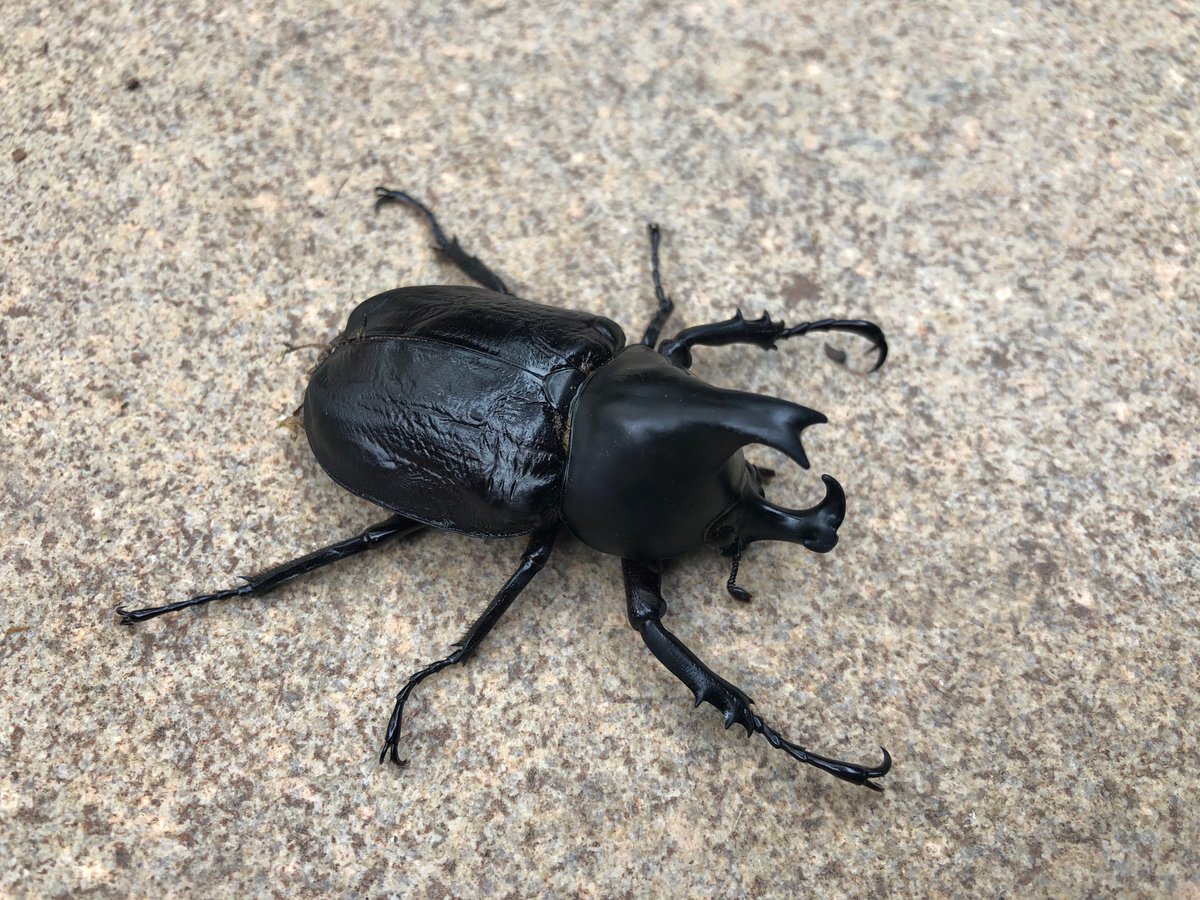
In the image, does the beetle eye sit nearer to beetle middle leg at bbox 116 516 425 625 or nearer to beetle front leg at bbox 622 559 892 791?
beetle front leg at bbox 622 559 892 791

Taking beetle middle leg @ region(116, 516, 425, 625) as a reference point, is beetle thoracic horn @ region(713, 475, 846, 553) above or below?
above

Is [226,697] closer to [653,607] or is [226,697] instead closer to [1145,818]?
[653,607]

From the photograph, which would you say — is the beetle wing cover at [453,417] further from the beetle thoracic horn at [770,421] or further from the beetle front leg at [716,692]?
the beetle thoracic horn at [770,421]

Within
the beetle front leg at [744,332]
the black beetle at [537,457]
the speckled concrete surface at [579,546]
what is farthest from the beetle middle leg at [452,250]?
the beetle front leg at [744,332]

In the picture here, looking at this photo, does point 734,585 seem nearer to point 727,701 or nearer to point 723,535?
point 723,535

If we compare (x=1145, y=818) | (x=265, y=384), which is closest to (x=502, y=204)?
(x=265, y=384)

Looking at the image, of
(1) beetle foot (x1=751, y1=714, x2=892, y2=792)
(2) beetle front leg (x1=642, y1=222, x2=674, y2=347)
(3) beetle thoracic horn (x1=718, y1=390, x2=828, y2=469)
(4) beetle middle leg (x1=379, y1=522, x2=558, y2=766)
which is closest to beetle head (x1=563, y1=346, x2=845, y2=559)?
(3) beetle thoracic horn (x1=718, y1=390, x2=828, y2=469)
